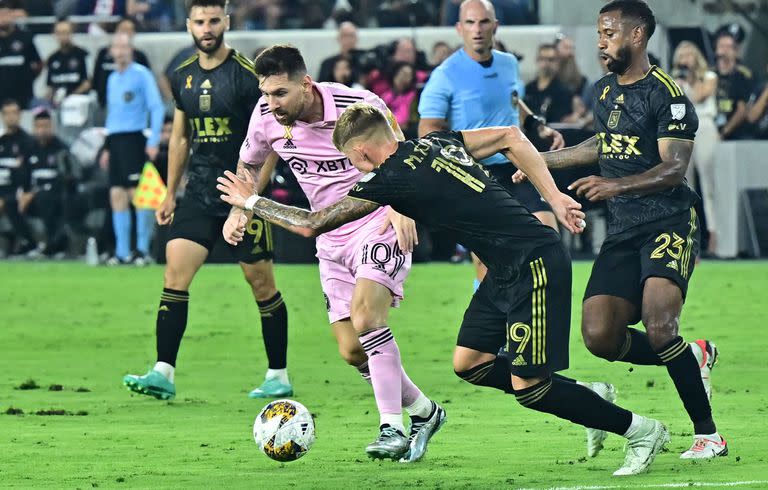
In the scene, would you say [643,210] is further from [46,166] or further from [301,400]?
[46,166]

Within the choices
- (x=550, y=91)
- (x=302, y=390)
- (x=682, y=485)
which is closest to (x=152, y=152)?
(x=550, y=91)

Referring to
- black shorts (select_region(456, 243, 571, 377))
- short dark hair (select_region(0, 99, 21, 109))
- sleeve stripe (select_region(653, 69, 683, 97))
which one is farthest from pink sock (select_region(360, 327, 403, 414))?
short dark hair (select_region(0, 99, 21, 109))

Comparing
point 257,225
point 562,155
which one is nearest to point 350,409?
point 257,225

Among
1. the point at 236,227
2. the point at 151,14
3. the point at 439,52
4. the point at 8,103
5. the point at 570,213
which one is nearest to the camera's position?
the point at 570,213

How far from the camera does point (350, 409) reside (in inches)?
398

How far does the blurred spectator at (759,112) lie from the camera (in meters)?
21.6

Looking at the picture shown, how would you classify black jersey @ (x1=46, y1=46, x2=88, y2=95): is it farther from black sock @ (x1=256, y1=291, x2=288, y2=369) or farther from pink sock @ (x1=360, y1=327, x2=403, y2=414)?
pink sock @ (x1=360, y1=327, x2=403, y2=414)

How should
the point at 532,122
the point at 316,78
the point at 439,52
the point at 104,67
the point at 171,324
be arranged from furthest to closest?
the point at 316,78 < the point at 104,67 < the point at 439,52 < the point at 532,122 < the point at 171,324

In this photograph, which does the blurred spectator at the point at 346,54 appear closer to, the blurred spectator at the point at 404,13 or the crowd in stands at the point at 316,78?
the crowd in stands at the point at 316,78

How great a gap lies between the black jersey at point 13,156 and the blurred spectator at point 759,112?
9679mm

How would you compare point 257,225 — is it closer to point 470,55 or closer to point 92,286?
point 470,55

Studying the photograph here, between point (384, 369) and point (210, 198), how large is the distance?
9.84 ft

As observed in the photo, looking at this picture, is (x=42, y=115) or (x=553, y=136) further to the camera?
(x=42, y=115)

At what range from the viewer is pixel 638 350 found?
8797 mm
